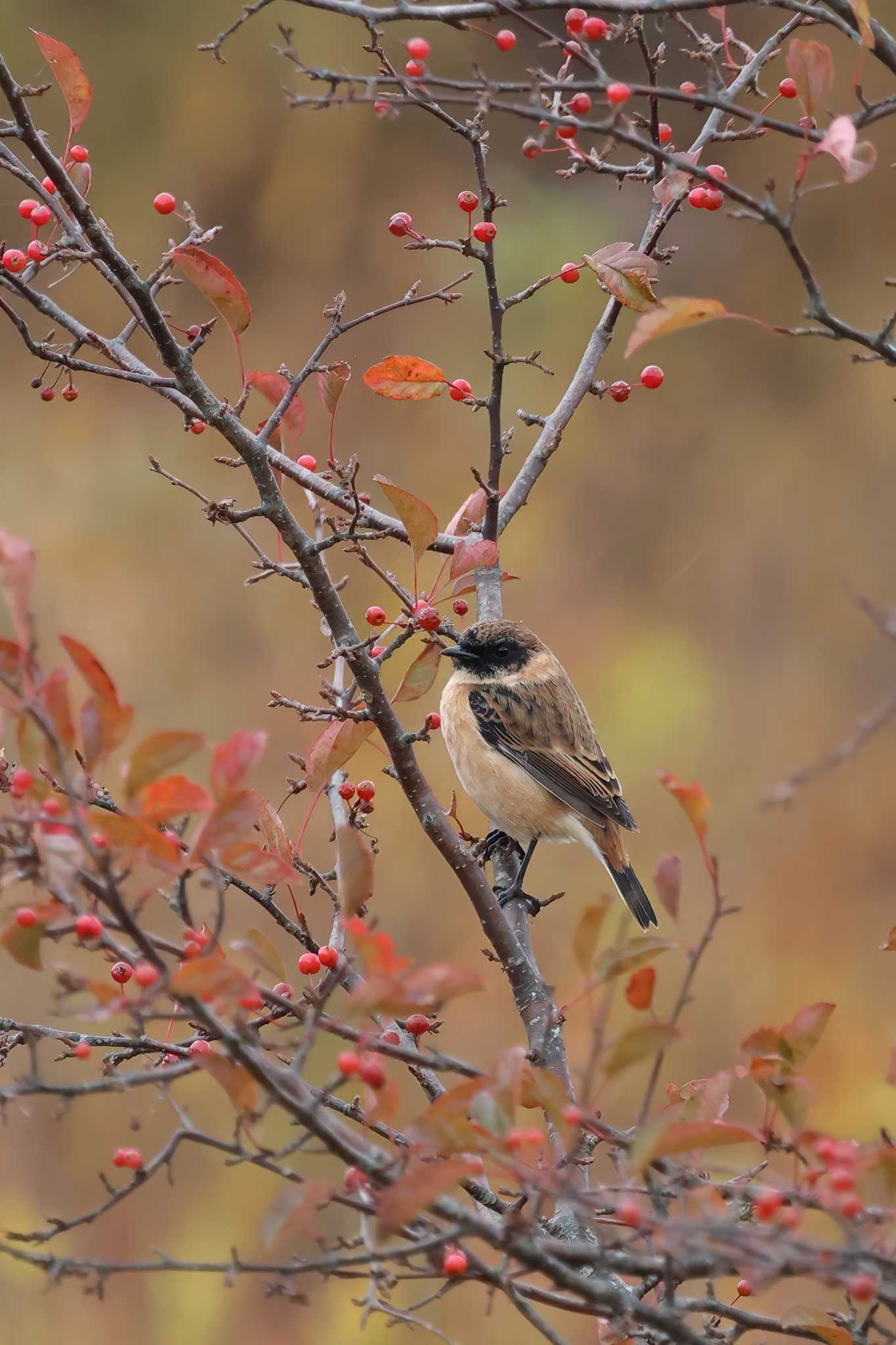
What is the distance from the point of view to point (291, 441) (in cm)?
260

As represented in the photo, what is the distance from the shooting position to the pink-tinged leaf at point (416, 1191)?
1255 millimetres

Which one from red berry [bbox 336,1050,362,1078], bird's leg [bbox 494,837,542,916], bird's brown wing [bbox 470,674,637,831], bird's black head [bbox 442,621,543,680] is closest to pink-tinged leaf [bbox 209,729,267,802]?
red berry [bbox 336,1050,362,1078]

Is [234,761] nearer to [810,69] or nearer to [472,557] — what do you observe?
[472,557]

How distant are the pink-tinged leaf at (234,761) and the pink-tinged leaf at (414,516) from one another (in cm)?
75

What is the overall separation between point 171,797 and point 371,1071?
36 cm

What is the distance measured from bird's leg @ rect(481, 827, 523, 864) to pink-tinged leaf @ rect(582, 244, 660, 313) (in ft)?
6.80

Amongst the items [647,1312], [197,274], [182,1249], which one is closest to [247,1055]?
[647,1312]

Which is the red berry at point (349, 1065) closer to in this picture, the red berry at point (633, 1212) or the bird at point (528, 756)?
the red berry at point (633, 1212)

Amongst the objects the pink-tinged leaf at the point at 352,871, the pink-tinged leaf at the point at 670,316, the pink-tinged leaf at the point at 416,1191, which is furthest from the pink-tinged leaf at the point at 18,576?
the pink-tinged leaf at the point at 670,316

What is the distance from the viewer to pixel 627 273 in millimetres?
2273

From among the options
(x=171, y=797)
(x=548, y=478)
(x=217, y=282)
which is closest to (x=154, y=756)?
(x=171, y=797)

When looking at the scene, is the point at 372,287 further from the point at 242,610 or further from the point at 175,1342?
the point at 175,1342

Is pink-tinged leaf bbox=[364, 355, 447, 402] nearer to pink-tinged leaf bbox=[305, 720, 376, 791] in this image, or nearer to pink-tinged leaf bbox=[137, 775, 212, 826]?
pink-tinged leaf bbox=[305, 720, 376, 791]

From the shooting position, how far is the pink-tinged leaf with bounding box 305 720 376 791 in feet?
7.16
